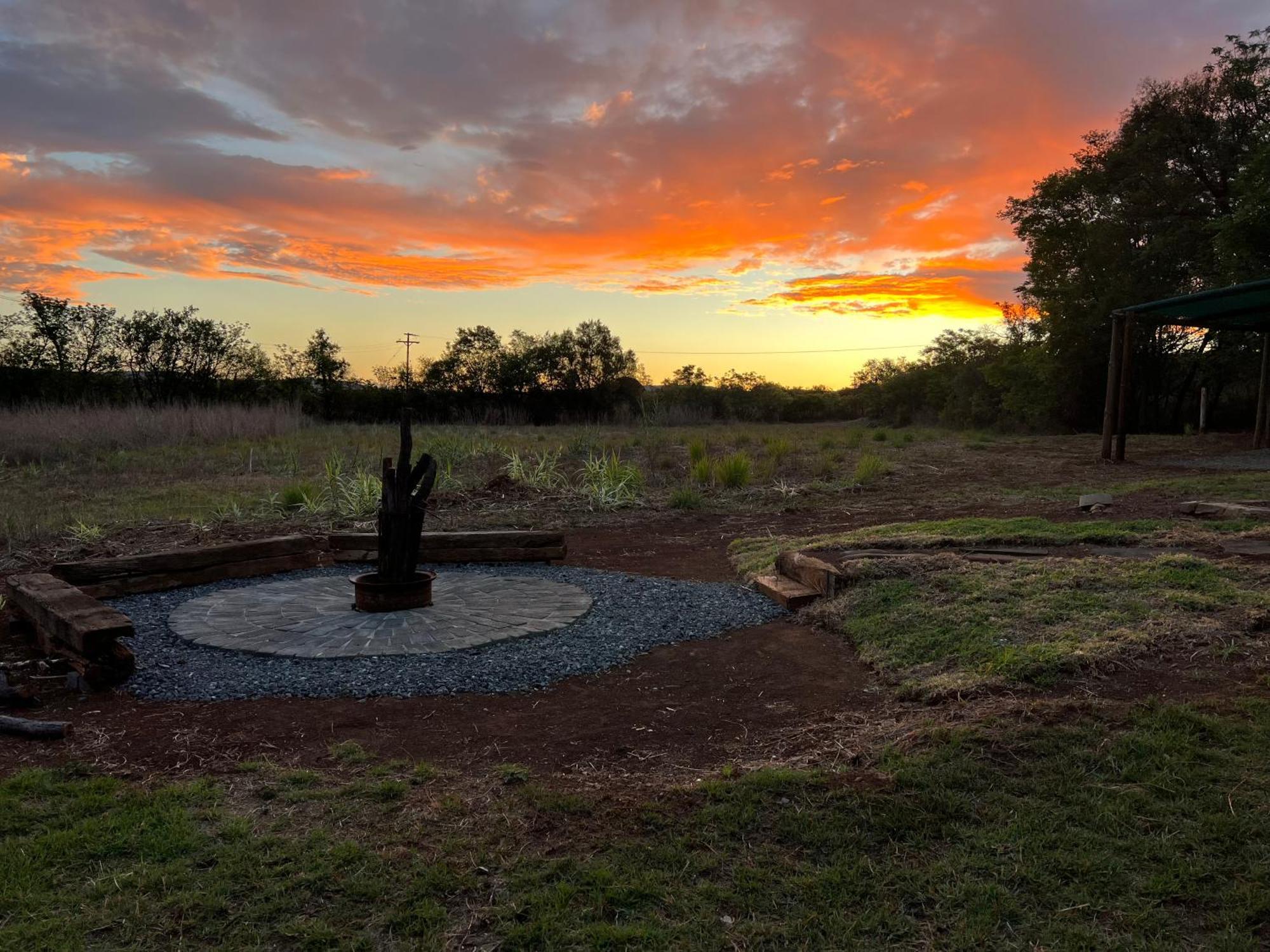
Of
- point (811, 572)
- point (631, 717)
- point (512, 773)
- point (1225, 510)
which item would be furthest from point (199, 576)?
point (1225, 510)

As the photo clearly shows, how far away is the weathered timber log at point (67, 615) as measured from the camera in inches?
143

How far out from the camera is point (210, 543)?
6.69 meters

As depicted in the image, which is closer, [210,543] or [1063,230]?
[210,543]

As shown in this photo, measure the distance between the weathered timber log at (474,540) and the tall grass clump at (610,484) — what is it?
8.50 ft

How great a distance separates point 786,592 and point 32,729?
3.79 m

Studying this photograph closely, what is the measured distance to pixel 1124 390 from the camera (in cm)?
1208

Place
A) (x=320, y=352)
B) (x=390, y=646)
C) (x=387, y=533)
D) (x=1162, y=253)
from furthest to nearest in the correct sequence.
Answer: (x=320, y=352), (x=1162, y=253), (x=387, y=533), (x=390, y=646)

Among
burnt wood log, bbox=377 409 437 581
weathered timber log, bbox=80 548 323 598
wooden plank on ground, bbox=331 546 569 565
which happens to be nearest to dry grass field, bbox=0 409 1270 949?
burnt wood log, bbox=377 409 437 581

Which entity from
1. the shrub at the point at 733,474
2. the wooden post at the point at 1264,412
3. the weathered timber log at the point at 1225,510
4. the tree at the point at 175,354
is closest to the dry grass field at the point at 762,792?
the weathered timber log at the point at 1225,510

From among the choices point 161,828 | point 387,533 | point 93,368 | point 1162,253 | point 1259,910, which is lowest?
point 161,828

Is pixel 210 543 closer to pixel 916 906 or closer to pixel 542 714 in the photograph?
pixel 542 714

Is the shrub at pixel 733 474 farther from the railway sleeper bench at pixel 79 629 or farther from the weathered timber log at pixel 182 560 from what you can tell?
the railway sleeper bench at pixel 79 629

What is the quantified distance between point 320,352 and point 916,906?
27.7 m

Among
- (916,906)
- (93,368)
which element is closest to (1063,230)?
(916,906)
